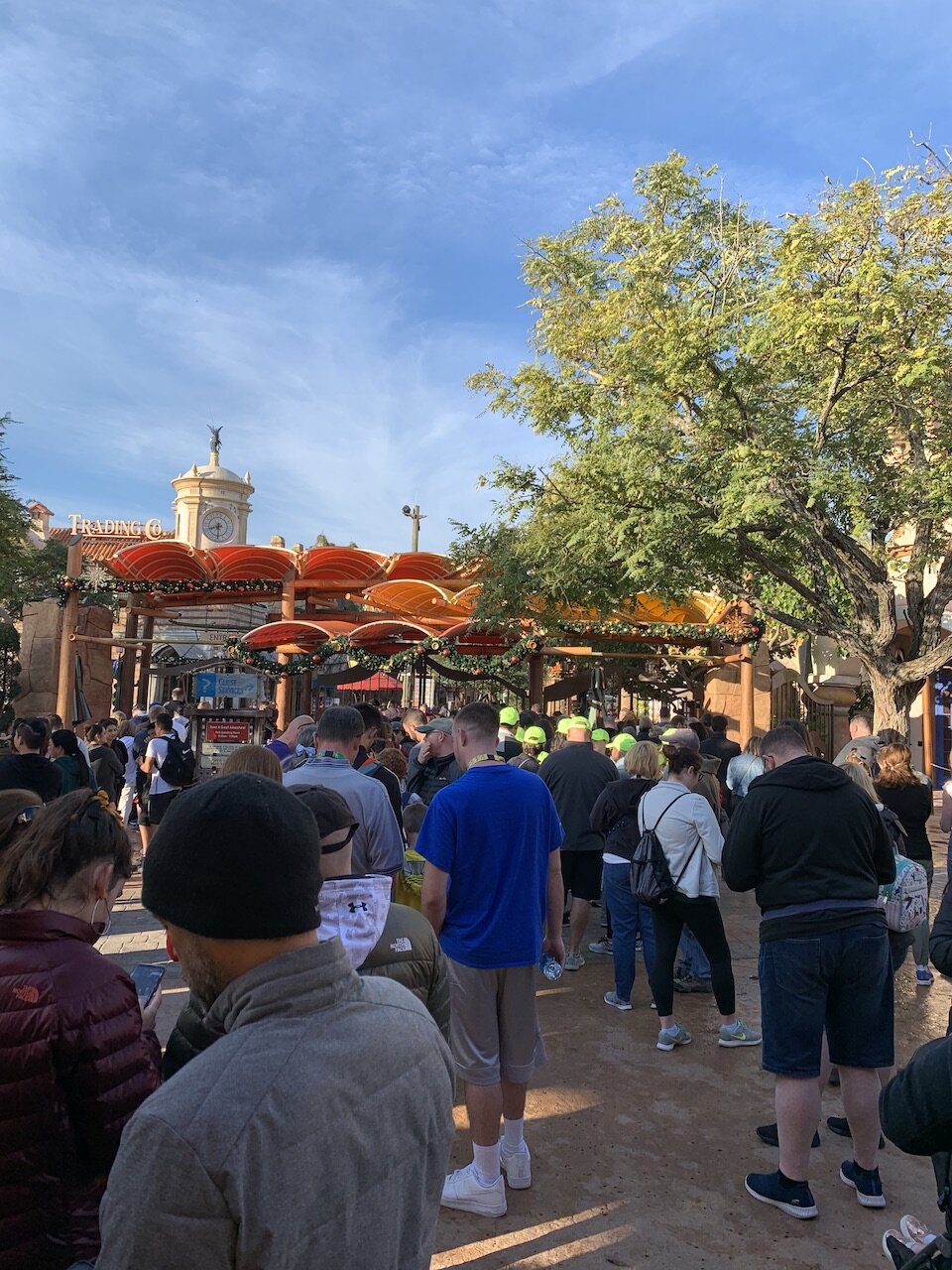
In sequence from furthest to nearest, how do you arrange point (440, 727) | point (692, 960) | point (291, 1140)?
point (440, 727) < point (692, 960) < point (291, 1140)

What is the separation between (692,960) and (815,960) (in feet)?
9.99

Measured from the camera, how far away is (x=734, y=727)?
17.1m

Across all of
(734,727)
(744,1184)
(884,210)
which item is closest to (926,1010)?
(744,1184)

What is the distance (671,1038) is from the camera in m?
4.84

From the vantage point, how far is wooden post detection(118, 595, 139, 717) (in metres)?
20.1

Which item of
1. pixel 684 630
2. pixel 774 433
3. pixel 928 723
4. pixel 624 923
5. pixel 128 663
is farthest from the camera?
pixel 128 663

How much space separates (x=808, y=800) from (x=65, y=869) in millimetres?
2649

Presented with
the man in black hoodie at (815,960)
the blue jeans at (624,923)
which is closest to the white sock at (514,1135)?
the man in black hoodie at (815,960)

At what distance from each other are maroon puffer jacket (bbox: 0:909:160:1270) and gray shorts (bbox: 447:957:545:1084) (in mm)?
1787

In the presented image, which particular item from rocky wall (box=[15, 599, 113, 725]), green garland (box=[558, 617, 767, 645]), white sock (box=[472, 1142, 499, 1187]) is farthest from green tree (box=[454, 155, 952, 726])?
rocky wall (box=[15, 599, 113, 725])

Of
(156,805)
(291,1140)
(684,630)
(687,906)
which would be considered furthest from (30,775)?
(684,630)

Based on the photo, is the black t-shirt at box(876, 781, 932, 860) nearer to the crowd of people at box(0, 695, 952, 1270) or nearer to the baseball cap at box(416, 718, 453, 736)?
the crowd of people at box(0, 695, 952, 1270)

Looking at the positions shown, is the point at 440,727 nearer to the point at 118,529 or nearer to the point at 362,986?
the point at 362,986

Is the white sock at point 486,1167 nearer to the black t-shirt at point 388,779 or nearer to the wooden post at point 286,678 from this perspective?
the black t-shirt at point 388,779
